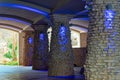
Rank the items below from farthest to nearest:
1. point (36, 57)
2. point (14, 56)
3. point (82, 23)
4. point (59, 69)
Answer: point (14, 56)
point (82, 23)
point (36, 57)
point (59, 69)

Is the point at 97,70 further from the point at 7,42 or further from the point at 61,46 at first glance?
the point at 7,42

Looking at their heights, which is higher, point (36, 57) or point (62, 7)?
point (62, 7)

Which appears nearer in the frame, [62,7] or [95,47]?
[95,47]

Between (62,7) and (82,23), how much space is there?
1064 cm

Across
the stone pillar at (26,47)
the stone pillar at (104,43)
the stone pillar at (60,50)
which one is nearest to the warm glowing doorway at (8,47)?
the stone pillar at (26,47)

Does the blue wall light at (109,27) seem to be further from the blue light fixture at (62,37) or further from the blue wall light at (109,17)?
the blue light fixture at (62,37)

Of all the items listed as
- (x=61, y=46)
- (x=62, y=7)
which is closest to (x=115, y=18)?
(x=62, y=7)

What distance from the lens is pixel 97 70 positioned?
21.6ft

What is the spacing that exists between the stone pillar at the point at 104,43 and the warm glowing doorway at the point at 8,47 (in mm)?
21990

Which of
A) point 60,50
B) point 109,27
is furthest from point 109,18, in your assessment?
point 60,50

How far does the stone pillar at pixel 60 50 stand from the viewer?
14.6 meters

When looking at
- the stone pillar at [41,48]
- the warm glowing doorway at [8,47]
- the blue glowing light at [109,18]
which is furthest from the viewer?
the warm glowing doorway at [8,47]

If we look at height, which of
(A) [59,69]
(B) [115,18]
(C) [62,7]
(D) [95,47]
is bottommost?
(A) [59,69]

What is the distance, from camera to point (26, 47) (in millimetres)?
26219
